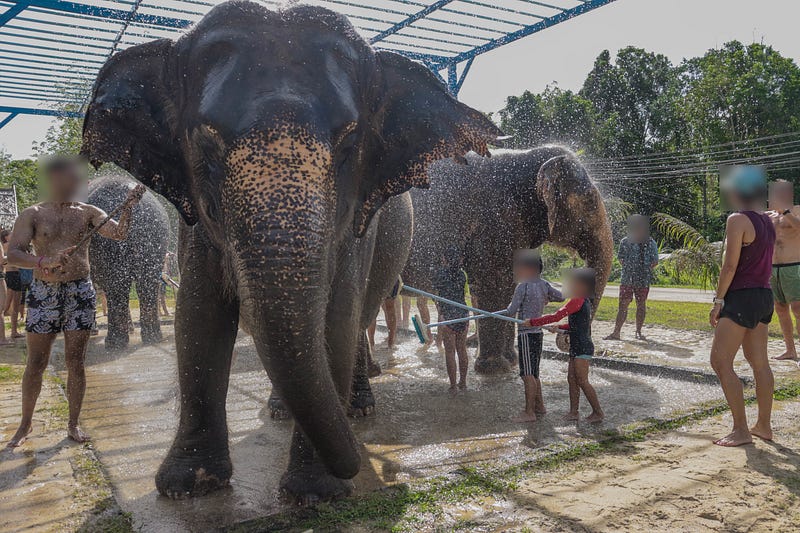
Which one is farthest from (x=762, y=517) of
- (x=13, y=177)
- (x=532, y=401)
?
(x=13, y=177)

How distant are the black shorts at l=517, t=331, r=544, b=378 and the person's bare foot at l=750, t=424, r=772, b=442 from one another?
146cm

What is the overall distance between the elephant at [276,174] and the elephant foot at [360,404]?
1542 mm

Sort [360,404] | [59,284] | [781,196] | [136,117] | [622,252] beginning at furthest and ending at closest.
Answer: [622,252] < [781,196] < [360,404] < [59,284] < [136,117]

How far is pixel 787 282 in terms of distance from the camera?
23.5ft

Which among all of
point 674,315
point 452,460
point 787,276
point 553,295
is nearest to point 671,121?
point 674,315

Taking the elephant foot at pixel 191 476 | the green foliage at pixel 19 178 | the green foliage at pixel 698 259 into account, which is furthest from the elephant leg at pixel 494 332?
the green foliage at pixel 19 178

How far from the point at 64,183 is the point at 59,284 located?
677mm

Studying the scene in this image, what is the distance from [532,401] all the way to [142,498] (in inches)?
107

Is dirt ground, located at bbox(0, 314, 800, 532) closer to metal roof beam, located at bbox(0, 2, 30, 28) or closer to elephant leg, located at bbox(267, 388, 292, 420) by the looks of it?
elephant leg, located at bbox(267, 388, 292, 420)

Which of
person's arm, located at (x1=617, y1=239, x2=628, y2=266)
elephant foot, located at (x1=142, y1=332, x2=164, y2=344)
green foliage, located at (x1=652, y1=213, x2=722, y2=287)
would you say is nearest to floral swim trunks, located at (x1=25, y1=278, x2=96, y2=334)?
elephant foot, located at (x1=142, y1=332, x2=164, y2=344)

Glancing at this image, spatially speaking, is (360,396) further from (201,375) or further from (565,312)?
(201,375)

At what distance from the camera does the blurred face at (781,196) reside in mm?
6430

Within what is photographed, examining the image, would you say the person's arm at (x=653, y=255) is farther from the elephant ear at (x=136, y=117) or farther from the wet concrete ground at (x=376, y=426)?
the elephant ear at (x=136, y=117)

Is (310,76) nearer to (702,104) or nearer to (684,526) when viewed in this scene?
(684,526)
